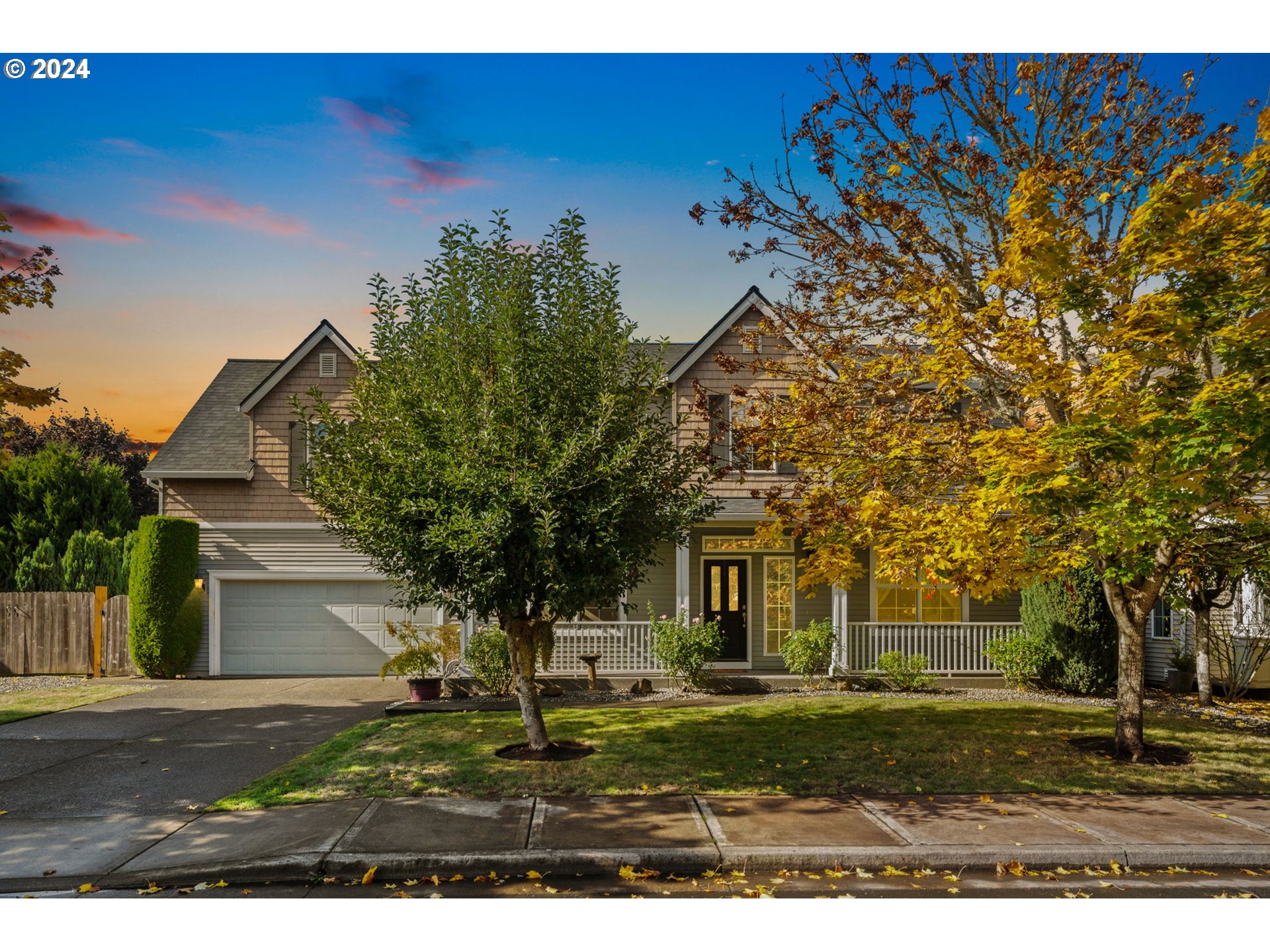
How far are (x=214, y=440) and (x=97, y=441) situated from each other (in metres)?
19.5

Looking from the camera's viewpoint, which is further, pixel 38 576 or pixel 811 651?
pixel 38 576

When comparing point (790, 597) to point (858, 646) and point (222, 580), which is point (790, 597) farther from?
point (222, 580)

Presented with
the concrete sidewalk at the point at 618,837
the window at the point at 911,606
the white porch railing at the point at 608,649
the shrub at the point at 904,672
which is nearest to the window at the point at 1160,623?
the window at the point at 911,606

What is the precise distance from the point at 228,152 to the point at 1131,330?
1105 cm

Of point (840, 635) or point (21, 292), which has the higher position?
point (21, 292)

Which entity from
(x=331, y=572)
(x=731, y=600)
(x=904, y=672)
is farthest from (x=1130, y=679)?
(x=331, y=572)

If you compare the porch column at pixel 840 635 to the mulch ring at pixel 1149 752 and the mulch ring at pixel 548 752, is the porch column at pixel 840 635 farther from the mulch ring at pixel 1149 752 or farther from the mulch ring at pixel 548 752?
the mulch ring at pixel 548 752

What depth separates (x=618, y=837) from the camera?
632 cm

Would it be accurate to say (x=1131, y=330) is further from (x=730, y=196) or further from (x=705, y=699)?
(x=705, y=699)

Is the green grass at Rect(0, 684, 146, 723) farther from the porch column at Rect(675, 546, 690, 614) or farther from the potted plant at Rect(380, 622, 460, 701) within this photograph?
the porch column at Rect(675, 546, 690, 614)

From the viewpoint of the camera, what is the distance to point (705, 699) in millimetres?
13344

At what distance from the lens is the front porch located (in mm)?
14891

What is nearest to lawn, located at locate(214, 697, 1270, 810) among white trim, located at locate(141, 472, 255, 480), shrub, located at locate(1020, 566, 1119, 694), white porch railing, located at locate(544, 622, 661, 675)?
shrub, located at locate(1020, 566, 1119, 694)

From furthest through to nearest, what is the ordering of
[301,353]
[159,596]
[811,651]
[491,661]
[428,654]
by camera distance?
[301,353] < [159,596] < [811,651] < [491,661] < [428,654]
